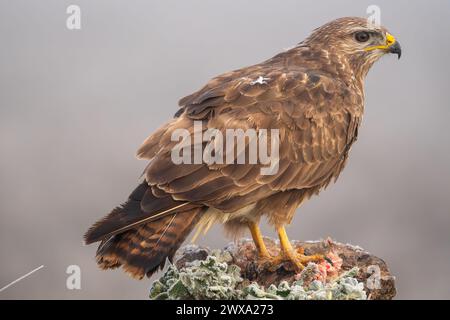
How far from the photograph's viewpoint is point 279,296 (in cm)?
475

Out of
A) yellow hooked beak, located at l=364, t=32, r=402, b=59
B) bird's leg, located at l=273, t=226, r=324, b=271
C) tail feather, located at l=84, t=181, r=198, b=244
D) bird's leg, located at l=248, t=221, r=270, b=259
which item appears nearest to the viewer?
tail feather, located at l=84, t=181, r=198, b=244

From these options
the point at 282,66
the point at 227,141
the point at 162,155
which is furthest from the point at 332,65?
the point at 162,155

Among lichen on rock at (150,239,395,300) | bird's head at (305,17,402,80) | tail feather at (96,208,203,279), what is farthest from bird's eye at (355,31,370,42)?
tail feather at (96,208,203,279)

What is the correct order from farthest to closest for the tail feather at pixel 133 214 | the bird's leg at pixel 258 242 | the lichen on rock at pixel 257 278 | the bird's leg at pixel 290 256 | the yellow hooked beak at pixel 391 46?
the yellow hooked beak at pixel 391 46, the bird's leg at pixel 258 242, the bird's leg at pixel 290 256, the lichen on rock at pixel 257 278, the tail feather at pixel 133 214

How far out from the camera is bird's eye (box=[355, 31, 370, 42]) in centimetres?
588

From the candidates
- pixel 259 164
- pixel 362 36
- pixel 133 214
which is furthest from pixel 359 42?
pixel 133 214

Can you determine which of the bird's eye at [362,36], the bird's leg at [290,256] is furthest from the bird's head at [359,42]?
the bird's leg at [290,256]

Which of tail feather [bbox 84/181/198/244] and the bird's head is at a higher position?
the bird's head

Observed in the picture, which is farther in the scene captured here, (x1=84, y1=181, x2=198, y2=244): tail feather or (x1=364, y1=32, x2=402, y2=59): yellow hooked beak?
(x1=364, y1=32, x2=402, y2=59): yellow hooked beak

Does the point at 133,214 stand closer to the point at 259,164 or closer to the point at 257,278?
the point at 259,164

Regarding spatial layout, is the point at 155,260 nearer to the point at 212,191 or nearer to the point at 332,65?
the point at 212,191

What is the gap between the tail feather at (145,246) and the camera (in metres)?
4.46

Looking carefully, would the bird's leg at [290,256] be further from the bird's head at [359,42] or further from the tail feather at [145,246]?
the bird's head at [359,42]

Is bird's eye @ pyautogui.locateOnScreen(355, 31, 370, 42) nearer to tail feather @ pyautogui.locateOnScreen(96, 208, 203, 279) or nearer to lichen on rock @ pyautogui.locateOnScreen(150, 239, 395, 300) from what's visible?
lichen on rock @ pyautogui.locateOnScreen(150, 239, 395, 300)
